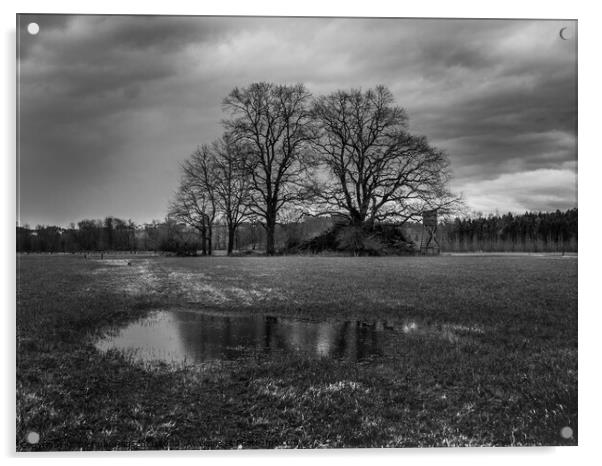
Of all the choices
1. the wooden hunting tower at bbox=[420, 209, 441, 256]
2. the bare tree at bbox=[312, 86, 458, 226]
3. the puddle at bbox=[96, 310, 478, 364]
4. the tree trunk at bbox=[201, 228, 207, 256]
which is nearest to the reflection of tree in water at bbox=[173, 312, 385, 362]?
the puddle at bbox=[96, 310, 478, 364]

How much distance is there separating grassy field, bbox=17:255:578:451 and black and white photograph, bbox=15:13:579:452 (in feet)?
0.08

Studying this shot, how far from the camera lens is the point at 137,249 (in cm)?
449

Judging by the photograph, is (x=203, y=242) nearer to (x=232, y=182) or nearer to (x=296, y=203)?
(x=232, y=182)

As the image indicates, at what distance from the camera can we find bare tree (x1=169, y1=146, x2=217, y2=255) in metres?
4.40

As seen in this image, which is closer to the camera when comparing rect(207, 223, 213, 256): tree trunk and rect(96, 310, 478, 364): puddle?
rect(96, 310, 478, 364): puddle

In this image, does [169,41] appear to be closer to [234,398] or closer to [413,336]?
[234,398]

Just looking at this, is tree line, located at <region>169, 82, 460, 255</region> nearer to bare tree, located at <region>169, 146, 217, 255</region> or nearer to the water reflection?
bare tree, located at <region>169, 146, 217, 255</region>

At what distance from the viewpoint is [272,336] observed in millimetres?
4266

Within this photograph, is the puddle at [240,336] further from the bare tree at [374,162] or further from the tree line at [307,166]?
the bare tree at [374,162]

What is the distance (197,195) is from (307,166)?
1.21 metres

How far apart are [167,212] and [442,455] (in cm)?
362

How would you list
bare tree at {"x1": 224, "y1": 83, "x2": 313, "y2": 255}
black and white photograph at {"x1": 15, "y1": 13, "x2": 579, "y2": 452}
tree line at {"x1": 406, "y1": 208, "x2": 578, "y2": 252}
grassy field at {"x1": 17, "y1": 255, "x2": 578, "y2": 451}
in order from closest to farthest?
grassy field at {"x1": 17, "y1": 255, "x2": 578, "y2": 451} < black and white photograph at {"x1": 15, "y1": 13, "x2": 579, "y2": 452} < tree line at {"x1": 406, "y1": 208, "x2": 578, "y2": 252} < bare tree at {"x1": 224, "y1": 83, "x2": 313, "y2": 255}

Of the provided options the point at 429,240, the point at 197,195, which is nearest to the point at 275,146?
the point at 197,195

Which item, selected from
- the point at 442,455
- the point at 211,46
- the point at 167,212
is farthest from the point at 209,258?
the point at 442,455
